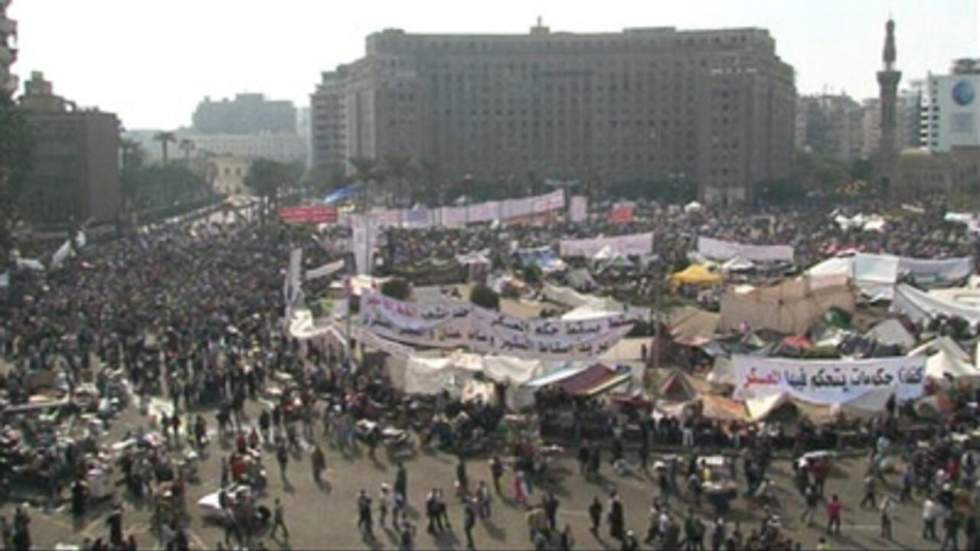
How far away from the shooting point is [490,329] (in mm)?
32688

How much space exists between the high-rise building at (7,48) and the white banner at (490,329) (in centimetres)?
6029

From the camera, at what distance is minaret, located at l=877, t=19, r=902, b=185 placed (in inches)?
6501

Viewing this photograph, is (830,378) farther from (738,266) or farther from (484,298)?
(738,266)

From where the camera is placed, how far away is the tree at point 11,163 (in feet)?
198

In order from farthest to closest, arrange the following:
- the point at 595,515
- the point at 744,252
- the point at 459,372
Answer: the point at 744,252 → the point at 459,372 → the point at 595,515

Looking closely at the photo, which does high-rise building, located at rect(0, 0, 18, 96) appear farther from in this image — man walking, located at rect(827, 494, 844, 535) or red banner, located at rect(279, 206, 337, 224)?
man walking, located at rect(827, 494, 844, 535)

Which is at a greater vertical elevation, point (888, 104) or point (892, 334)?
point (888, 104)

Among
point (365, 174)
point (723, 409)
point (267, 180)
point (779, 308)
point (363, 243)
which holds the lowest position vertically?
point (723, 409)

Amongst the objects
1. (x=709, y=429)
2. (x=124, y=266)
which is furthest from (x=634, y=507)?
(x=124, y=266)

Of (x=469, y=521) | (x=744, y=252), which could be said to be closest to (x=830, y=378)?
(x=469, y=521)

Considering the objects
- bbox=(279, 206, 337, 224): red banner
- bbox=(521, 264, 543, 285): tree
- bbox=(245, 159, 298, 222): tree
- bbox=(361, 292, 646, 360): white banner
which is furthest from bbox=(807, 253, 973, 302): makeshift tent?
bbox=(245, 159, 298, 222): tree

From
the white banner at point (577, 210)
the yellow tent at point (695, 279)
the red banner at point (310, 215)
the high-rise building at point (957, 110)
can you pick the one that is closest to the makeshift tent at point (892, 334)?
the yellow tent at point (695, 279)

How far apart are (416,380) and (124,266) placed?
121 ft

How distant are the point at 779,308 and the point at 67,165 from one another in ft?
236
